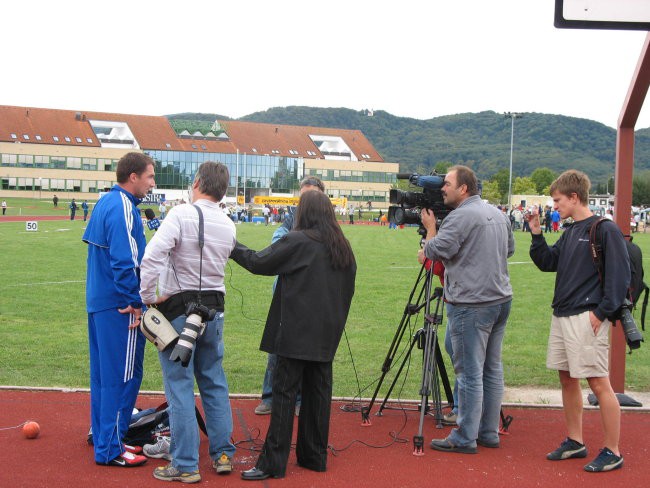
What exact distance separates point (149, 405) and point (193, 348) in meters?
2.30

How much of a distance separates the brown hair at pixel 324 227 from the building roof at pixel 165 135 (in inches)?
3986

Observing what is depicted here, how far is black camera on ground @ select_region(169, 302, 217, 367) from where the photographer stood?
4750 millimetres

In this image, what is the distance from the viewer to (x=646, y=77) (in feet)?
21.7

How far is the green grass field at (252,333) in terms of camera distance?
27.1 ft

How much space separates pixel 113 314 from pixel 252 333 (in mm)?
5991

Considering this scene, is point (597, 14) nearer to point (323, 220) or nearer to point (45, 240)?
point (323, 220)

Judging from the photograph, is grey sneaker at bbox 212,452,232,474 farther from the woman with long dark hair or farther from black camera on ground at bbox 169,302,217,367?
black camera on ground at bbox 169,302,217,367

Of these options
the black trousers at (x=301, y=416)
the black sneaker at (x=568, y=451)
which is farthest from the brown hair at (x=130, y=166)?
the black sneaker at (x=568, y=451)

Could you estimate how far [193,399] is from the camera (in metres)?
5.16

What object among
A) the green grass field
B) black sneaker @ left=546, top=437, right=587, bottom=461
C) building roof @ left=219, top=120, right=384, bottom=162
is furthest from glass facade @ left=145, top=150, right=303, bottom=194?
black sneaker @ left=546, top=437, right=587, bottom=461

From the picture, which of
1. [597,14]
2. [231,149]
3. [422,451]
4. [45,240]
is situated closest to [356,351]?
[422,451]

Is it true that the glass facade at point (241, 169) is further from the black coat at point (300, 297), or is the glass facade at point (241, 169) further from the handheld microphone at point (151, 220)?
the black coat at point (300, 297)

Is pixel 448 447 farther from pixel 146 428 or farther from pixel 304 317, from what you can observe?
pixel 146 428

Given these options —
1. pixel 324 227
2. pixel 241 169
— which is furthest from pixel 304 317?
pixel 241 169
